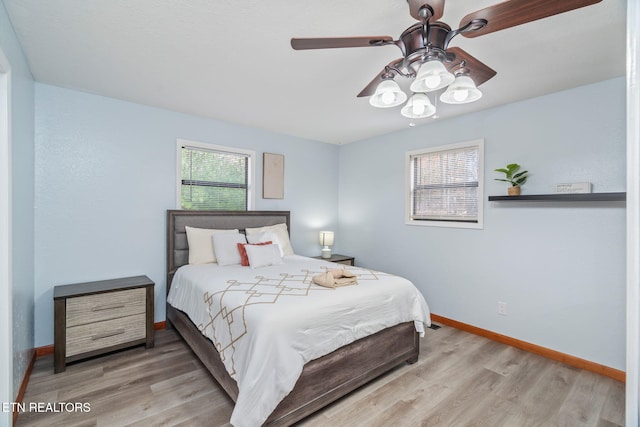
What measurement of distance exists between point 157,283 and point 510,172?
3.87 metres

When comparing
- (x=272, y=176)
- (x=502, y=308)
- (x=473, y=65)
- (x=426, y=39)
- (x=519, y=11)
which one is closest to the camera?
(x=519, y=11)

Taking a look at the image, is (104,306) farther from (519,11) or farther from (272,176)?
(519,11)

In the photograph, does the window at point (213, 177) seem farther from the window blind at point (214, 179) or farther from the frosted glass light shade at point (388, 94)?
the frosted glass light shade at point (388, 94)

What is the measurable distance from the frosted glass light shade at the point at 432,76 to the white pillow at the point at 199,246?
2.66m

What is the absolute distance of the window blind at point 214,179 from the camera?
3521mm

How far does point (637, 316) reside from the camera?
2.63ft

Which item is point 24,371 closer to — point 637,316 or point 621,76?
point 637,316

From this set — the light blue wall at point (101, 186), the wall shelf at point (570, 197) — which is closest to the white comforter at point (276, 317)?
the light blue wall at point (101, 186)

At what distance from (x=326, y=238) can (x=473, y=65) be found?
3.19 m

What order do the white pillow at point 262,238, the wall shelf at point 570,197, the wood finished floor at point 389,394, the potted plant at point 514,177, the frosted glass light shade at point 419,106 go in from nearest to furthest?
1. the wood finished floor at point 389,394
2. the frosted glass light shade at point 419,106
3. the wall shelf at point 570,197
4. the potted plant at point 514,177
5. the white pillow at point 262,238

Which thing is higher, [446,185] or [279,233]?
[446,185]

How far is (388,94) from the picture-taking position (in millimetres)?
1792

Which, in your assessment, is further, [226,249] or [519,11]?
[226,249]

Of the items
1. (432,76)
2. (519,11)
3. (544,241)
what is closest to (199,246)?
(432,76)
